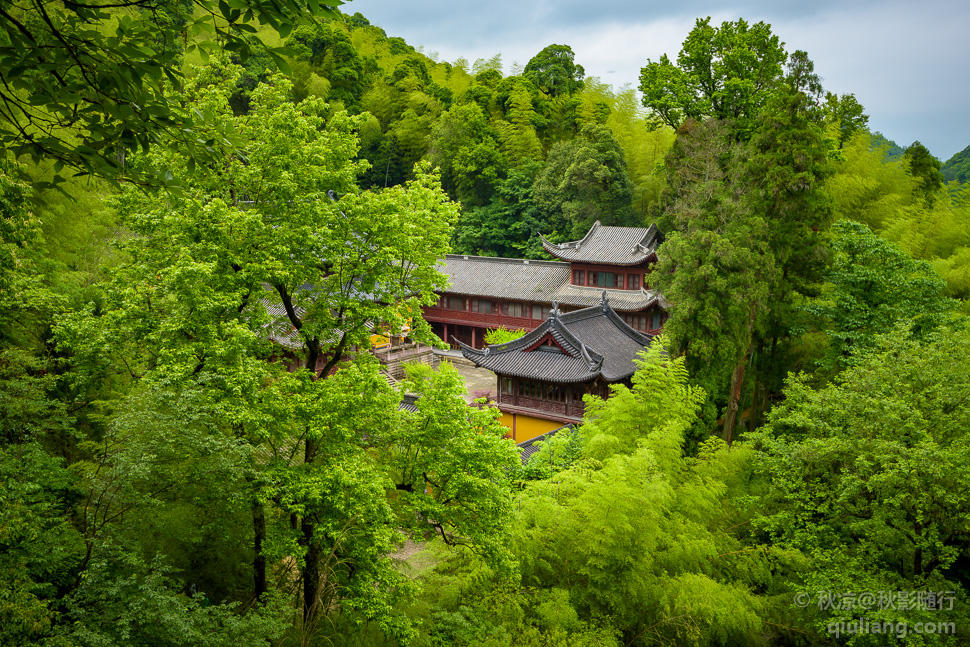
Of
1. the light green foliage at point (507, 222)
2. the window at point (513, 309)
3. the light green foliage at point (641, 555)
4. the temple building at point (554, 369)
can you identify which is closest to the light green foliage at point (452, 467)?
the light green foliage at point (641, 555)

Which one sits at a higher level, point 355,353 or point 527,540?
point 355,353

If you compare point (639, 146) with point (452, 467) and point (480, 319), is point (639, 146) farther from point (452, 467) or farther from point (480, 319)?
point (452, 467)

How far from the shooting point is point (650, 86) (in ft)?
87.9

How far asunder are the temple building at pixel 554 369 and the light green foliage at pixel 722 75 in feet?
29.5

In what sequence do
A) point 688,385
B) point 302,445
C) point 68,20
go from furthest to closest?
point 688,385 < point 302,445 < point 68,20

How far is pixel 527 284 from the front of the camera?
114 feet

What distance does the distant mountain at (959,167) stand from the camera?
48.2 m

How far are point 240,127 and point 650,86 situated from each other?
21602mm

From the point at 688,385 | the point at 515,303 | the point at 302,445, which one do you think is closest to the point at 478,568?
the point at 302,445

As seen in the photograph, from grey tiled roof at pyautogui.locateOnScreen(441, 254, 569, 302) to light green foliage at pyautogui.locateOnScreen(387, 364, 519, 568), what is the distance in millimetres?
24441

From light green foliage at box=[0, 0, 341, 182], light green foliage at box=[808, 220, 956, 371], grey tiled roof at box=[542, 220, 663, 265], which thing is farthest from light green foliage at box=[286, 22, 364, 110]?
light green foliage at box=[0, 0, 341, 182]

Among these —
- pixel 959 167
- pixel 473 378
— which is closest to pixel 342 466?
pixel 473 378

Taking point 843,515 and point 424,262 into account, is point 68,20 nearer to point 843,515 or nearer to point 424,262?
point 424,262

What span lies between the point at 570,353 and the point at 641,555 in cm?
1213
